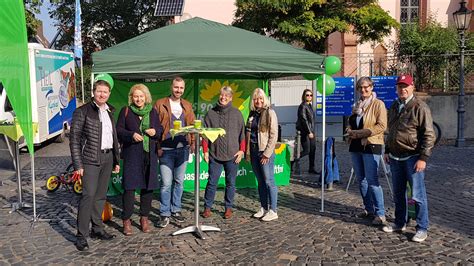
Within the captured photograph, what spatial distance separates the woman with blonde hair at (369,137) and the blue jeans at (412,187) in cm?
31

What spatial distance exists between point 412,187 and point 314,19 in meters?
11.1

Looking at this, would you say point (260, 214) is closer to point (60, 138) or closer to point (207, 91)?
point (207, 91)

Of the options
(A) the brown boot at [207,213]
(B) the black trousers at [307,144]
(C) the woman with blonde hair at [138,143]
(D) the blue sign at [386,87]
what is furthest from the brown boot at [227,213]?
(D) the blue sign at [386,87]

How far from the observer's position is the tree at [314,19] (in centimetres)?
1476

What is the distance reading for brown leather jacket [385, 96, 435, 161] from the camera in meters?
4.74

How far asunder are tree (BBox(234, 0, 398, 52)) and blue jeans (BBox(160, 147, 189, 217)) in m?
9.79

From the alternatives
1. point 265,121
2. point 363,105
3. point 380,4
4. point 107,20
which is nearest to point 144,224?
point 265,121

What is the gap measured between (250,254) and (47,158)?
8.32m

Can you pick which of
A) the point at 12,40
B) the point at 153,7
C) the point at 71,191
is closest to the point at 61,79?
the point at 71,191

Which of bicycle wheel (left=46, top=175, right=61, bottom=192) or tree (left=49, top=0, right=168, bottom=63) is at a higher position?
tree (left=49, top=0, right=168, bottom=63)

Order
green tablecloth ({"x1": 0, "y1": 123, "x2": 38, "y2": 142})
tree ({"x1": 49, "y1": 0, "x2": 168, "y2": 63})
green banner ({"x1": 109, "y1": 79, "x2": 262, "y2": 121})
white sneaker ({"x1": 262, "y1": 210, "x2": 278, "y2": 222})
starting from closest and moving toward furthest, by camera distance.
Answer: white sneaker ({"x1": 262, "y1": 210, "x2": 278, "y2": 222}) → green tablecloth ({"x1": 0, "y1": 123, "x2": 38, "y2": 142}) → green banner ({"x1": 109, "y1": 79, "x2": 262, "y2": 121}) → tree ({"x1": 49, "y1": 0, "x2": 168, "y2": 63})

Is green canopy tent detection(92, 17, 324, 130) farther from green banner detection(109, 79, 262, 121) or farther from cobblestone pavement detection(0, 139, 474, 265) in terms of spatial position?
green banner detection(109, 79, 262, 121)

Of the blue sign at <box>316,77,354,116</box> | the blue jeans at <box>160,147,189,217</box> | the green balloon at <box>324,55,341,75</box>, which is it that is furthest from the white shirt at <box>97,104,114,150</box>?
the blue sign at <box>316,77,354,116</box>

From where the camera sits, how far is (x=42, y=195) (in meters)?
7.34
